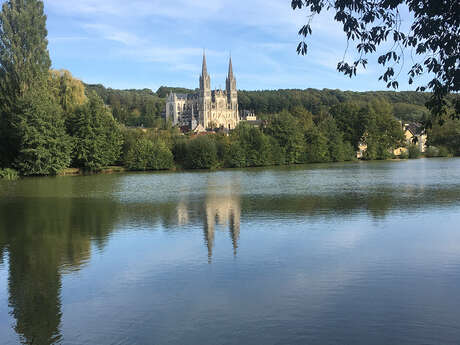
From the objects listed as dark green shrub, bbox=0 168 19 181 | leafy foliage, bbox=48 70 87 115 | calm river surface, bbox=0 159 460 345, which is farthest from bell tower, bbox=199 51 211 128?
calm river surface, bbox=0 159 460 345

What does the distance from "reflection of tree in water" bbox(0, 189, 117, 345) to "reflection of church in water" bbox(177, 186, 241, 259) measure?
11.5 feet

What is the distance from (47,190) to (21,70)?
19938mm

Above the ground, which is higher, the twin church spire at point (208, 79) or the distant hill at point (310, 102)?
the twin church spire at point (208, 79)

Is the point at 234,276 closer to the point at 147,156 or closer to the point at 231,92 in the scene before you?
the point at 147,156

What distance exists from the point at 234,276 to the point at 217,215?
9.73m

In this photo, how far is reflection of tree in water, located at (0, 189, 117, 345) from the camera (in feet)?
29.0

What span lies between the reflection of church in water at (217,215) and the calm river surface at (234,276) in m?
0.10

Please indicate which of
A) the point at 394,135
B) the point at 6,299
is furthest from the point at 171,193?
the point at 394,135

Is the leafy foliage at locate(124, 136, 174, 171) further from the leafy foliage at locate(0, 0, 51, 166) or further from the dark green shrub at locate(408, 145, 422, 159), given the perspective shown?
the dark green shrub at locate(408, 145, 422, 159)

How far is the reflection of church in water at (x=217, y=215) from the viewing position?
52.5 ft

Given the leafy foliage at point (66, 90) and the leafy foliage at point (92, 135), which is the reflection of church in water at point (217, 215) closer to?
the leafy foliage at point (92, 135)

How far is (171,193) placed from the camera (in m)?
31.5

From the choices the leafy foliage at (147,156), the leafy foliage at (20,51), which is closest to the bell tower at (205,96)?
the leafy foliage at (147,156)

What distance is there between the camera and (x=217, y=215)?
20.8m
